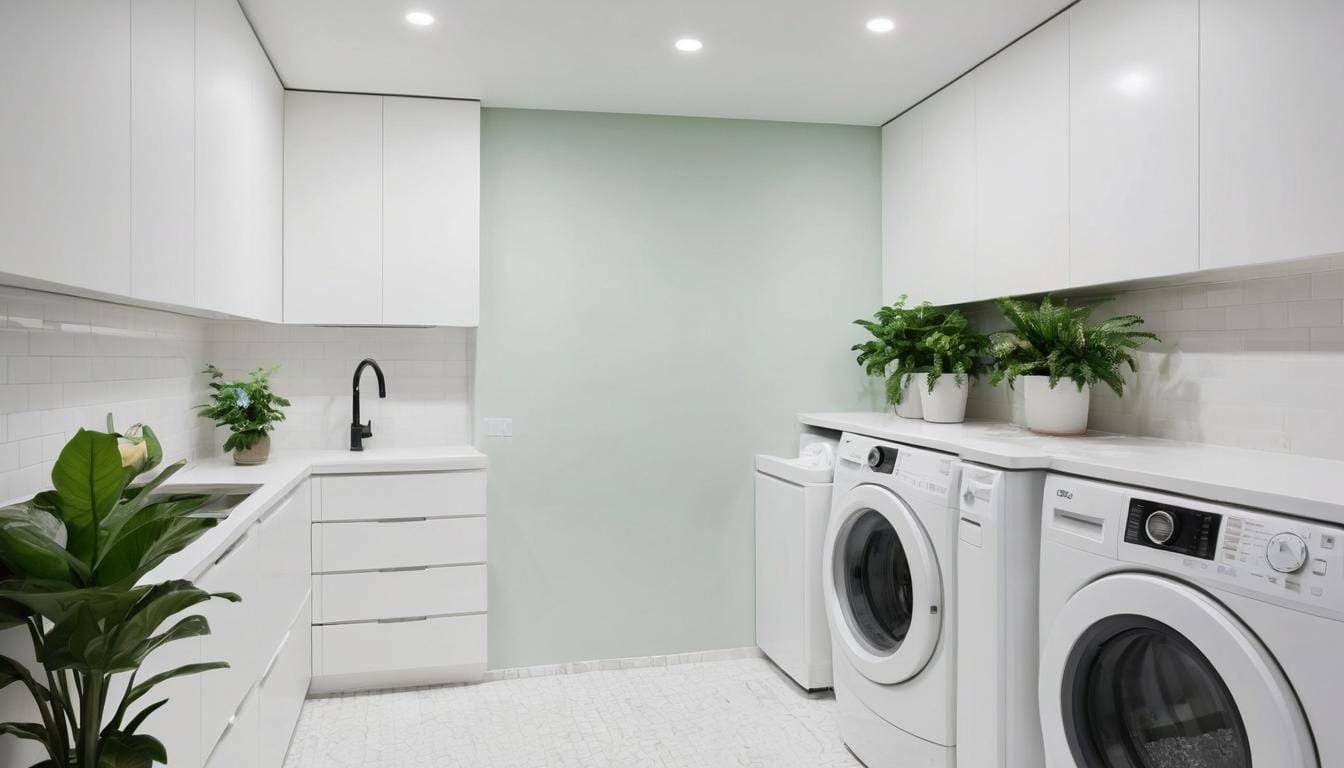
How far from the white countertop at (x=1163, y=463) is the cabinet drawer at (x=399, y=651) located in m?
1.73

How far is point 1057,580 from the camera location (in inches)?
77.7

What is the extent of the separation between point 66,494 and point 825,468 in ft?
8.37

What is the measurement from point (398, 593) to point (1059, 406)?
2.46 meters

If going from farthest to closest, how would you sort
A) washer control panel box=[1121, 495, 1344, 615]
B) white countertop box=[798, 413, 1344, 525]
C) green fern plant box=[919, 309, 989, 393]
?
1. green fern plant box=[919, 309, 989, 393]
2. white countertop box=[798, 413, 1344, 525]
3. washer control panel box=[1121, 495, 1344, 615]

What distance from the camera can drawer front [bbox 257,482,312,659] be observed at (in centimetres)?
227

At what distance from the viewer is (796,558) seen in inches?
129

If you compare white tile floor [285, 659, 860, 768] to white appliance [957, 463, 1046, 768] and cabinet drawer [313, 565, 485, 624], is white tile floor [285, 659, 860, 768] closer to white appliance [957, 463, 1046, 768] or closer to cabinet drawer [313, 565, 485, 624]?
cabinet drawer [313, 565, 485, 624]

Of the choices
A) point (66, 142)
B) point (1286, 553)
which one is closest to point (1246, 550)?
point (1286, 553)

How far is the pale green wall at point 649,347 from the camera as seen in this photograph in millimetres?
3492

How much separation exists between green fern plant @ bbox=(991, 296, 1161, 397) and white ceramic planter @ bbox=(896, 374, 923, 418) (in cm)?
66

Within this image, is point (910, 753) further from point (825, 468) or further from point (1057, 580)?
point (825, 468)

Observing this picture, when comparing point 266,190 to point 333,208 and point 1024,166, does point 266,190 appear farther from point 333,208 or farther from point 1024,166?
point 1024,166

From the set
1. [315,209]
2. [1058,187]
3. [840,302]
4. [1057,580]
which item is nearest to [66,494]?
[1057,580]

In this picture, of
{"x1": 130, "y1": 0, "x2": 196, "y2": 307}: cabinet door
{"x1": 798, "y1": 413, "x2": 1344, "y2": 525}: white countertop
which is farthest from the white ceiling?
{"x1": 798, "y1": 413, "x2": 1344, "y2": 525}: white countertop
